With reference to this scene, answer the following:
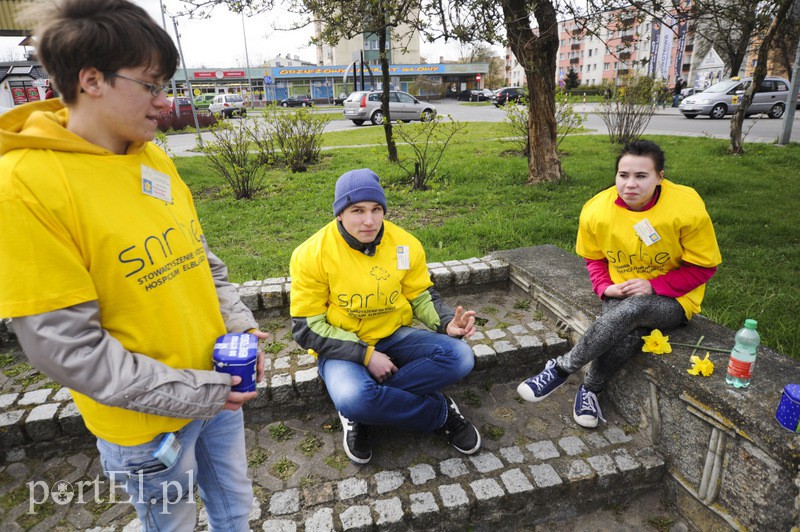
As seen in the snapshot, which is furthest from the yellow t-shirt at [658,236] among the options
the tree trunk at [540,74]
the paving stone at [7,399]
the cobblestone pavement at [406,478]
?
the tree trunk at [540,74]

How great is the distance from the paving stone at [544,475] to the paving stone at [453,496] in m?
0.37

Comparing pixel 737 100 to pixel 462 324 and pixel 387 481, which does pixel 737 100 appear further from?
pixel 387 481

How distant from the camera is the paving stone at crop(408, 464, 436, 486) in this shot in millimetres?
2299

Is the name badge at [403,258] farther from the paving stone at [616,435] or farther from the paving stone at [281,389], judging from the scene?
the paving stone at [616,435]

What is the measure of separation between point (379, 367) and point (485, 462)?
73 cm

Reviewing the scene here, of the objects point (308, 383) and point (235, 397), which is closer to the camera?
point (235, 397)

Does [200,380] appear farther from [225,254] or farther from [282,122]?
[282,122]

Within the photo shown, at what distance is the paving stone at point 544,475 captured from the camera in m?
2.26

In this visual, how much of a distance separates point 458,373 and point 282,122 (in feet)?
Answer: 25.9

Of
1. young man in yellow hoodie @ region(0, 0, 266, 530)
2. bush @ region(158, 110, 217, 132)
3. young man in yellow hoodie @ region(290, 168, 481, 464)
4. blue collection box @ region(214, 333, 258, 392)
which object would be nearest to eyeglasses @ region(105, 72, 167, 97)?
→ young man in yellow hoodie @ region(0, 0, 266, 530)

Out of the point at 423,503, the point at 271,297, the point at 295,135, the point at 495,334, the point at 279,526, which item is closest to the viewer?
the point at 279,526

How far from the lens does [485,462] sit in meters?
2.41

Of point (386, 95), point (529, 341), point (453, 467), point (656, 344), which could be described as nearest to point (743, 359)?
point (656, 344)

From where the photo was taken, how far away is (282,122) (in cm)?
915
